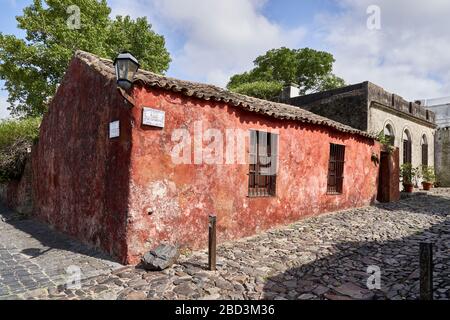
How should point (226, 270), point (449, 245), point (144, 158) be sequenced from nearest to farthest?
point (226, 270), point (144, 158), point (449, 245)

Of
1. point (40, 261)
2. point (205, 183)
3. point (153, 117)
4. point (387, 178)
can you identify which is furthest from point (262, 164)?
point (387, 178)

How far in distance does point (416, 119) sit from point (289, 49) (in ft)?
48.4

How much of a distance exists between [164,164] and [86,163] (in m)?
2.24

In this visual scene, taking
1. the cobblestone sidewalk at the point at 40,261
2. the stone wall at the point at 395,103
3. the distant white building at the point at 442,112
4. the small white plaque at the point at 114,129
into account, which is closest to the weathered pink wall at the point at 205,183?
the small white plaque at the point at 114,129

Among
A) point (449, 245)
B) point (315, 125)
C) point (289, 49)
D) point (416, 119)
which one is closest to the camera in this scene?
point (449, 245)

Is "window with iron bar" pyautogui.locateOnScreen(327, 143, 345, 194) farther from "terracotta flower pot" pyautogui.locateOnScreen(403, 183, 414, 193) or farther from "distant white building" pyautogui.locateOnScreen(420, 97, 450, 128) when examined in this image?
"distant white building" pyautogui.locateOnScreen(420, 97, 450, 128)

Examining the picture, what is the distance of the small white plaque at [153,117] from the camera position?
17.3 feet

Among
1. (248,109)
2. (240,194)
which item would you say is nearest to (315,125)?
(248,109)

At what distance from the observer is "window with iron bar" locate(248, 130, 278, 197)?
740cm

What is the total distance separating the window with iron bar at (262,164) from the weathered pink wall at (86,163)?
308cm

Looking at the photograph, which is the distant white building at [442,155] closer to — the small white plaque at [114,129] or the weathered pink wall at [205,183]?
the weathered pink wall at [205,183]

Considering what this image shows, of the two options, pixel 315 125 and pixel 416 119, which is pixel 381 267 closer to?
pixel 315 125

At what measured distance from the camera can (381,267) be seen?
496 cm

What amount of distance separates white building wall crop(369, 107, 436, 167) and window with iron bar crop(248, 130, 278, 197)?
831 cm
